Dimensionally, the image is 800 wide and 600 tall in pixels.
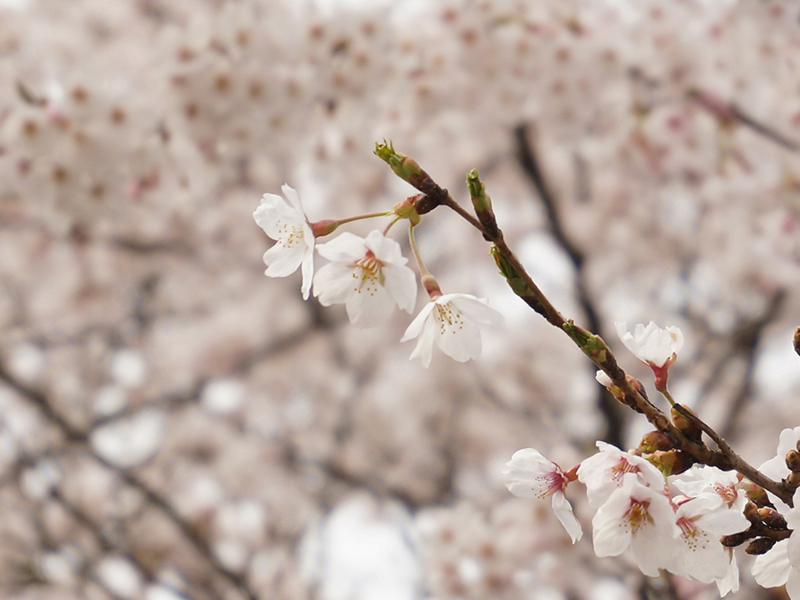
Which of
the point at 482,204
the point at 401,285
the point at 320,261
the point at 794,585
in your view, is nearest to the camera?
the point at 482,204

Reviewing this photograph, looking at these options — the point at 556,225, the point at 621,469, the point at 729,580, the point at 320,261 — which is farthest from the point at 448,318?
the point at 320,261

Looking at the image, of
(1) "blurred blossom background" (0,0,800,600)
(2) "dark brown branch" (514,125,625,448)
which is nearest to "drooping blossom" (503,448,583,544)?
(1) "blurred blossom background" (0,0,800,600)

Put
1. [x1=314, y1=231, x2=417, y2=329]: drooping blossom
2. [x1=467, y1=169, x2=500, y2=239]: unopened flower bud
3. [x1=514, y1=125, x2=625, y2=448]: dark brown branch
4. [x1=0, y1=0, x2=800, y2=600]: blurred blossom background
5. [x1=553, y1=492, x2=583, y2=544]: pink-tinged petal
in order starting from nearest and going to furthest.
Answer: [x1=467, y1=169, x2=500, y2=239]: unopened flower bud < [x1=553, y1=492, x2=583, y2=544]: pink-tinged petal < [x1=314, y1=231, x2=417, y2=329]: drooping blossom < [x1=0, y1=0, x2=800, y2=600]: blurred blossom background < [x1=514, y1=125, x2=625, y2=448]: dark brown branch

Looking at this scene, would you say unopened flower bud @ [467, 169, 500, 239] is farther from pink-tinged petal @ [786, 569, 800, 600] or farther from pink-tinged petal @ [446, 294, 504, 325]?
pink-tinged petal @ [786, 569, 800, 600]

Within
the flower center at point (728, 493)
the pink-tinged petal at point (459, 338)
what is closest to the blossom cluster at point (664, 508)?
the flower center at point (728, 493)

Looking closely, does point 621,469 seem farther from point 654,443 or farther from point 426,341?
point 426,341

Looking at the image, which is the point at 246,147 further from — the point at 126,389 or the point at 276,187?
the point at 126,389
